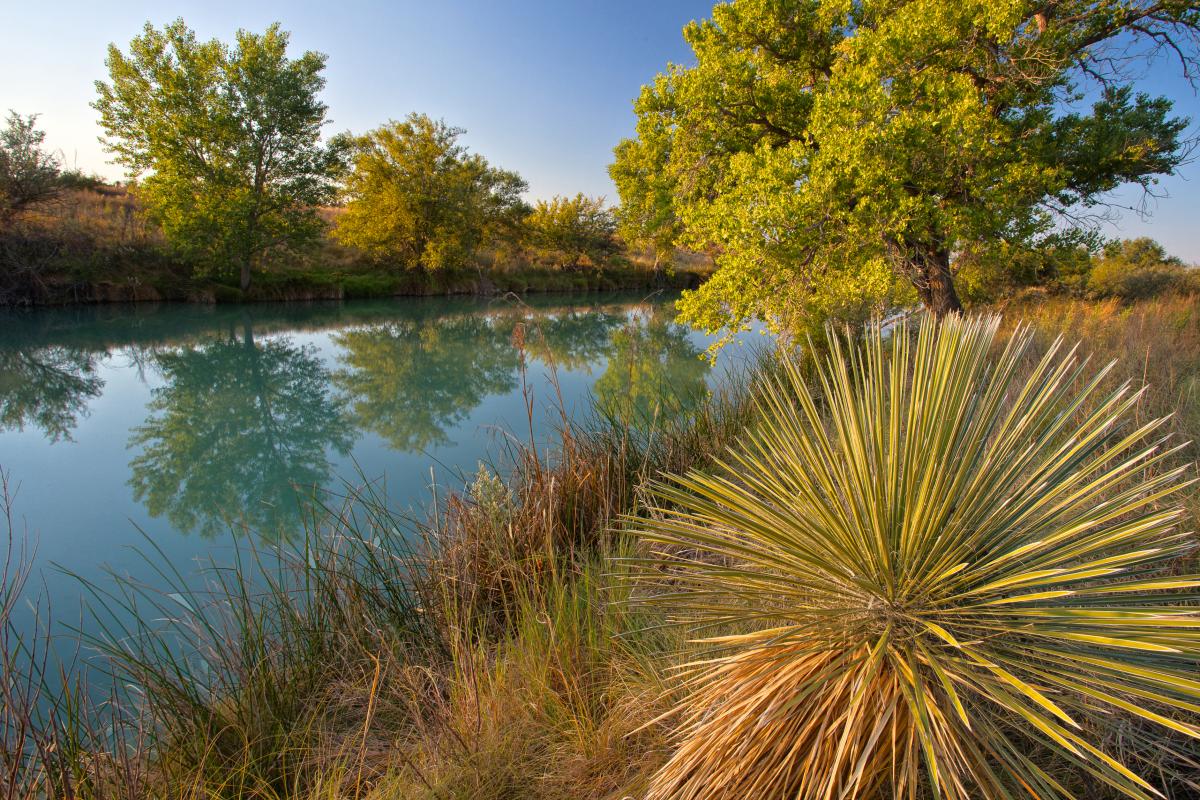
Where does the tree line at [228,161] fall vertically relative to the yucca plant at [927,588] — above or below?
above

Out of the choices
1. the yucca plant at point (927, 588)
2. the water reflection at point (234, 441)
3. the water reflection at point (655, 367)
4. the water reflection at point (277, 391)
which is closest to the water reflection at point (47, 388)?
the water reflection at point (277, 391)

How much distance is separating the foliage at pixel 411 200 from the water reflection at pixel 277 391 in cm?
1037

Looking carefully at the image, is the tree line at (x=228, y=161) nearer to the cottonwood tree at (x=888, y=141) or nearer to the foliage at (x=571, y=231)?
the foliage at (x=571, y=231)

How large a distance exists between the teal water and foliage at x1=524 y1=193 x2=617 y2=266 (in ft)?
66.5

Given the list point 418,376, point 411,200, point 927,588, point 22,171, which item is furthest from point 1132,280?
point 22,171

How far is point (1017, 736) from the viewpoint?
1607 millimetres

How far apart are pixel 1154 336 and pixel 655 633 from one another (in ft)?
24.1

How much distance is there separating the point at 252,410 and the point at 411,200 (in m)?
22.1

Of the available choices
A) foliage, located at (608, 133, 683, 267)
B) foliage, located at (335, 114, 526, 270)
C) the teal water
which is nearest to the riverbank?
the teal water

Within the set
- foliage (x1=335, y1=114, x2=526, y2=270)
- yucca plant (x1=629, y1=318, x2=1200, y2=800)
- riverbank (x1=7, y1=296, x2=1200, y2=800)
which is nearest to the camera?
yucca plant (x1=629, y1=318, x2=1200, y2=800)

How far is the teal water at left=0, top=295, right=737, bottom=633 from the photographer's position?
15.1ft

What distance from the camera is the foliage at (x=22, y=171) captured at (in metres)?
17.2

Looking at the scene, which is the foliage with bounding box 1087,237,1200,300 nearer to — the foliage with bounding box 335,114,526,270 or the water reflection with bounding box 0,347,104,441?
the water reflection with bounding box 0,347,104,441

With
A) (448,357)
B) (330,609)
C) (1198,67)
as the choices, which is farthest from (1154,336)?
(448,357)
